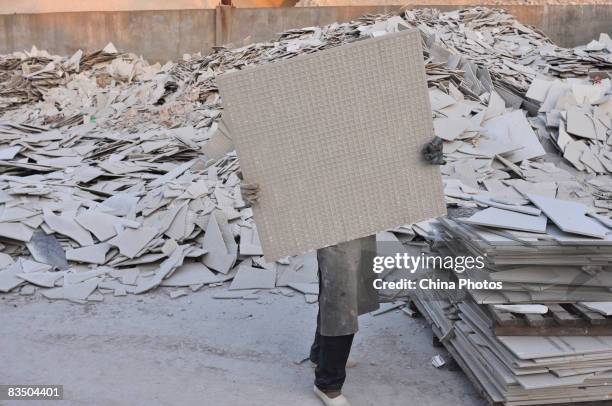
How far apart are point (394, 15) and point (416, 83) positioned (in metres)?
10.1

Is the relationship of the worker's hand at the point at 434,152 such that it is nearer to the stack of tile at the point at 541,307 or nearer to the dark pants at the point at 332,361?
the stack of tile at the point at 541,307

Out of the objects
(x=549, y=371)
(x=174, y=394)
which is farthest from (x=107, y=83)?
(x=549, y=371)

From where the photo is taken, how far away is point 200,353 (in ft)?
15.6

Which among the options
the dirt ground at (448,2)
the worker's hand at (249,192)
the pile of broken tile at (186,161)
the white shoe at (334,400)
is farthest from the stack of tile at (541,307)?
the dirt ground at (448,2)

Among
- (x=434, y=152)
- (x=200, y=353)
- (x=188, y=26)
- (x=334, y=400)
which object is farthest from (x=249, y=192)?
(x=188, y=26)

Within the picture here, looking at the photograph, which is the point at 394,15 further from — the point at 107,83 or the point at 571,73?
the point at 107,83

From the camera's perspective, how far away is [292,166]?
370 cm

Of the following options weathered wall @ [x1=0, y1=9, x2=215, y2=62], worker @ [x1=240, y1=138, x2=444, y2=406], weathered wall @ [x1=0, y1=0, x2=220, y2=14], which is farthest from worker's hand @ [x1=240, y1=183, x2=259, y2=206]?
weathered wall @ [x1=0, y1=0, x2=220, y2=14]

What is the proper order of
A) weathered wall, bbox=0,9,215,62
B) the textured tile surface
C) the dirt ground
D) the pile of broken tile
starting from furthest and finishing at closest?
the dirt ground → weathered wall, bbox=0,9,215,62 → the pile of broken tile → the textured tile surface

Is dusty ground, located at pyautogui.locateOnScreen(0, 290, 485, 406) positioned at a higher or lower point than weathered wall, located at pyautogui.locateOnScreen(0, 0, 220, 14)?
lower

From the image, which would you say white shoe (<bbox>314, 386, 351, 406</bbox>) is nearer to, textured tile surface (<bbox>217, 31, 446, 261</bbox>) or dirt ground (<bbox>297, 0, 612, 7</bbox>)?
textured tile surface (<bbox>217, 31, 446, 261</bbox>)

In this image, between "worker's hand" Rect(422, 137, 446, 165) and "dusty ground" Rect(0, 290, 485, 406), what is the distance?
148 centimetres

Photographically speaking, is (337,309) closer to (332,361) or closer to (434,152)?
(332,361)

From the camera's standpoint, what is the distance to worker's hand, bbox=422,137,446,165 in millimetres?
3643
